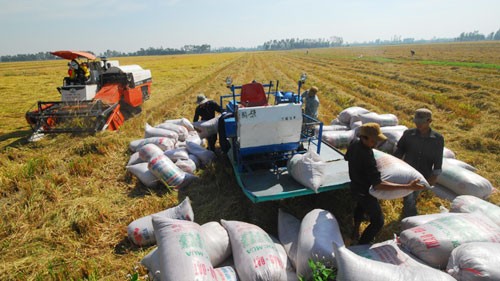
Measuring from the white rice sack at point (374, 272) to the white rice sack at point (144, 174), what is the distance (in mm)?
3547

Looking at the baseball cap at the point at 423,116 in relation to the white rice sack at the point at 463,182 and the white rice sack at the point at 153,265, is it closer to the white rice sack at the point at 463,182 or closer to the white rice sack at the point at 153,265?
the white rice sack at the point at 463,182

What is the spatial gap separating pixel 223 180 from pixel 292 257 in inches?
95.7

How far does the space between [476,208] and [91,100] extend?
9167mm

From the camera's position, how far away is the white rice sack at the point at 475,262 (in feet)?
6.95

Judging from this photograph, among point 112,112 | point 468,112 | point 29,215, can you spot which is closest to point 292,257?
point 29,215

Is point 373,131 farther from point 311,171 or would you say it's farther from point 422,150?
point 422,150

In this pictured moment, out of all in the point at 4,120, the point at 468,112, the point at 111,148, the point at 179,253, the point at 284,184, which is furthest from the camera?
the point at 4,120

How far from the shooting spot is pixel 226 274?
2.59 metres

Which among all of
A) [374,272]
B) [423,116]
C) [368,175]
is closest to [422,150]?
[423,116]

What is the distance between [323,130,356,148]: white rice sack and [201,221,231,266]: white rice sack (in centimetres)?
387

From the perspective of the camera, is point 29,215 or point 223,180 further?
point 223,180

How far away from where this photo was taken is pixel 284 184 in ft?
12.8

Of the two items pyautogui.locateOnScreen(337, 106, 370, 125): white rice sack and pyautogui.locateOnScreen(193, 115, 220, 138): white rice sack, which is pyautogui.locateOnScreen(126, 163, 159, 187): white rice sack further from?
→ pyautogui.locateOnScreen(337, 106, 370, 125): white rice sack

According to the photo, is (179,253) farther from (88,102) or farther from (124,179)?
(88,102)
